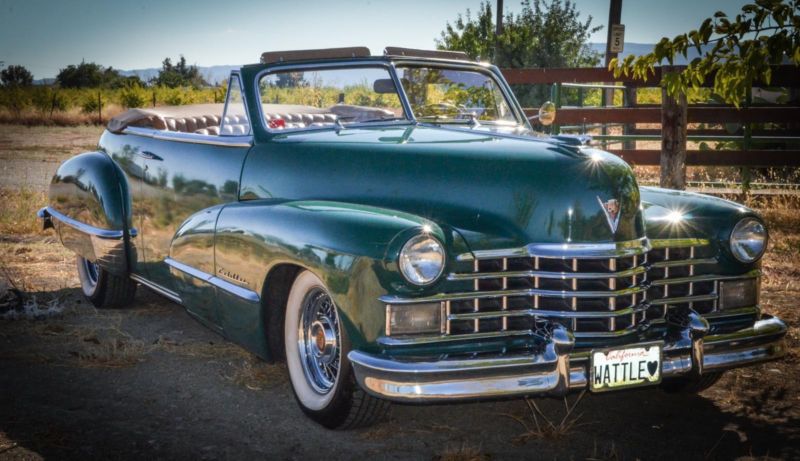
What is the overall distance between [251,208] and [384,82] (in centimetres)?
119

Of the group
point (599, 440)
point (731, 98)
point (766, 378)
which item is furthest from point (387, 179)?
point (731, 98)

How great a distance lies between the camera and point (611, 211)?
355 cm

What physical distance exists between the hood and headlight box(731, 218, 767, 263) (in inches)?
24.8

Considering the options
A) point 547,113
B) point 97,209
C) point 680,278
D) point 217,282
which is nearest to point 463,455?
point 680,278

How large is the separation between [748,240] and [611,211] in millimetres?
894

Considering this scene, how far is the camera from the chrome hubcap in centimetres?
371

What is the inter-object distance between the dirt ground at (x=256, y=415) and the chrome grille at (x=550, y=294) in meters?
0.50

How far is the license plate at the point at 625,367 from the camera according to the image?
10.9 feet

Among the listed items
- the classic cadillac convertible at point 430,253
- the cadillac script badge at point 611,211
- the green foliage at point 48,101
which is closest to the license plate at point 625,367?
the classic cadillac convertible at point 430,253

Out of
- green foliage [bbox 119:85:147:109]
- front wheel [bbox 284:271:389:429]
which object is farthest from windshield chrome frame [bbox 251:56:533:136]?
green foliage [bbox 119:85:147:109]

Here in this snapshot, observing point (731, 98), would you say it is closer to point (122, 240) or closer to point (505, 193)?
point (505, 193)

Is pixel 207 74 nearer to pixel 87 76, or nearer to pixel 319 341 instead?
pixel 319 341

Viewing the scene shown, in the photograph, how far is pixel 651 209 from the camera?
410cm

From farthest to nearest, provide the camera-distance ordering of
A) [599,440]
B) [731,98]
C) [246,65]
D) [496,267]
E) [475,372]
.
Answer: [731,98]
[246,65]
[599,440]
[496,267]
[475,372]
